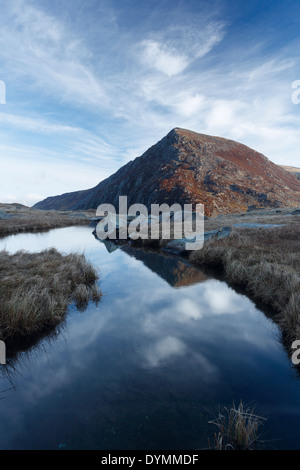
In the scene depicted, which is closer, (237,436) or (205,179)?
(237,436)

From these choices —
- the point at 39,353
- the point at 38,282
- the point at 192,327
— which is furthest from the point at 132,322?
the point at 38,282

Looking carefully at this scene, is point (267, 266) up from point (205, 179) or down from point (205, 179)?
down

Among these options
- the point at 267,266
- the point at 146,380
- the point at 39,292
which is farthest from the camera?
the point at 267,266

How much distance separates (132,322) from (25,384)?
10.7 feet

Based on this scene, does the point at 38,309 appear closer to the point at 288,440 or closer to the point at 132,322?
the point at 132,322

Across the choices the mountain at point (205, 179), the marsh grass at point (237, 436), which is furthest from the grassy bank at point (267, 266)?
the mountain at point (205, 179)

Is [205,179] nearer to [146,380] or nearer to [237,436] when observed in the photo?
[146,380]

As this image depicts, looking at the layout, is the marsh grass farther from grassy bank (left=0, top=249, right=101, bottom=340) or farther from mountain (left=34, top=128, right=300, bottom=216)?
mountain (left=34, top=128, right=300, bottom=216)

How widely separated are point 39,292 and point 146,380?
482 cm

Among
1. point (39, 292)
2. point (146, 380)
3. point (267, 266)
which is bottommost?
point (146, 380)

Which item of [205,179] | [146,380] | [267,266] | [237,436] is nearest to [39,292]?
[146,380]

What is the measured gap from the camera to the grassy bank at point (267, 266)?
22.5ft

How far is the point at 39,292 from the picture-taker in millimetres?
7629

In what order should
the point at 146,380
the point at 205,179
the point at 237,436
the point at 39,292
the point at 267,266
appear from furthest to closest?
the point at 205,179 < the point at 267,266 < the point at 39,292 < the point at 146,380 < the point at 237,436
